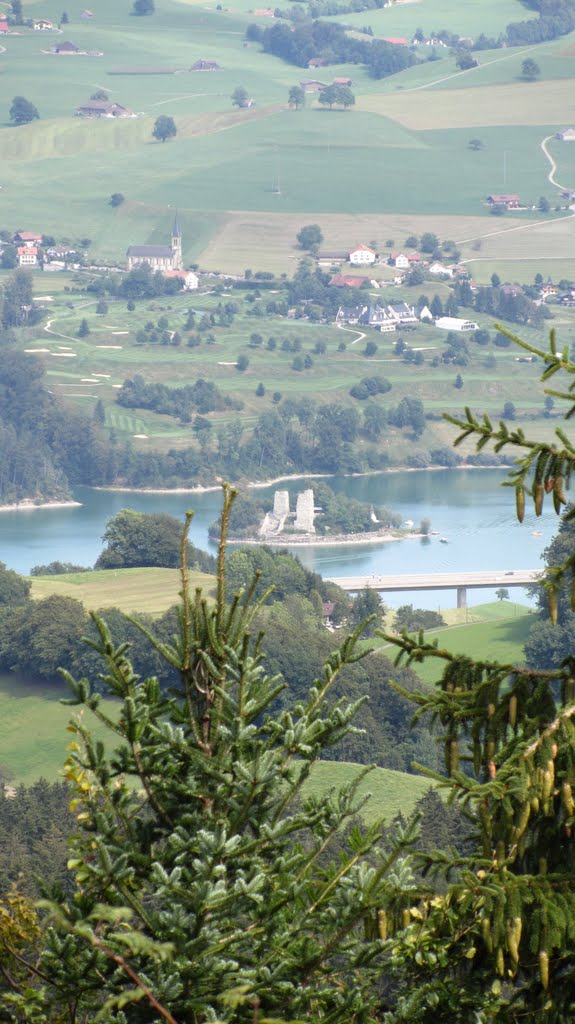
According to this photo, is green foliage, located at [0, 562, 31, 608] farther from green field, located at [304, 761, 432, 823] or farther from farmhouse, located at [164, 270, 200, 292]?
farmhouse, located at [164, 270, 200, 292]

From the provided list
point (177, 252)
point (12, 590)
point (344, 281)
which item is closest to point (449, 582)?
point (12, 590)

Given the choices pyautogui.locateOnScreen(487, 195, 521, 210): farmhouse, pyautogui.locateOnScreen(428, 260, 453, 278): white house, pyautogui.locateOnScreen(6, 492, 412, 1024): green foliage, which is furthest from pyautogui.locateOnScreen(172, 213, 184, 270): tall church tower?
pyautogui.locateOnScreen(6, 492, 412, 1024): green foliage

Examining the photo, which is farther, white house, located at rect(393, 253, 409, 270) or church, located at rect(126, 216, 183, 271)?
white house, located at rect(393, 253, 409, 270)

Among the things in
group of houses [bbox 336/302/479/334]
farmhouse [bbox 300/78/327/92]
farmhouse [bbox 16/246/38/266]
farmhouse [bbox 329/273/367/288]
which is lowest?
group of houses [bbox 336/302/479/334]

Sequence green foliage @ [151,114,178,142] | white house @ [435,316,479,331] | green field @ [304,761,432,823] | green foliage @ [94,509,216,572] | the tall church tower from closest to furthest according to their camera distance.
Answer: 1. green field @ [304,761,432,823]
2. green foliage @ [94,509,216,572]
3. white house @ [435,316,479,331]
4. the tall church tower
5. green foliage @ [151,114,178,142]

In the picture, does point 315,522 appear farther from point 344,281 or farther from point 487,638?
point 344,281

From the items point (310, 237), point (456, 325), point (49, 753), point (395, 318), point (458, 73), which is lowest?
point (49, 753)
